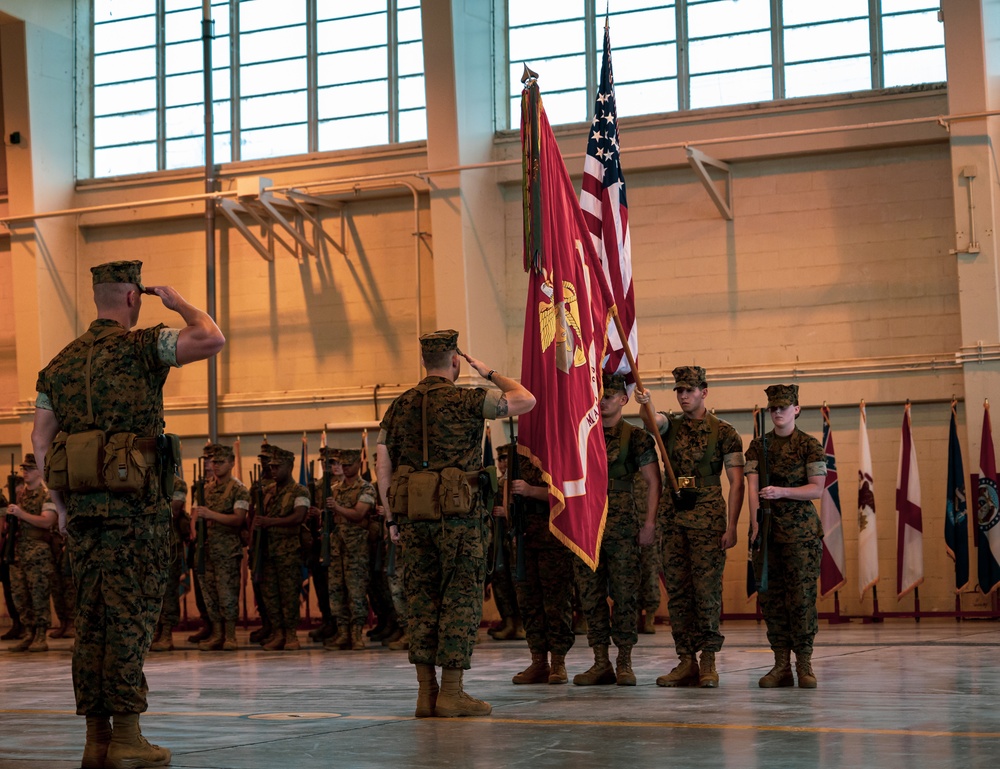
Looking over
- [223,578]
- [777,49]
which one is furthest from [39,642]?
[777,49]

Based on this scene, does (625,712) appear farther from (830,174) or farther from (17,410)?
(17,410)

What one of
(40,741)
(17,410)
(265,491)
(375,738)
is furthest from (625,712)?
(17,410)

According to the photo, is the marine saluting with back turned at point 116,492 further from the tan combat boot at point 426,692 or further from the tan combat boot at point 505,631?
the tan combat boot at point 505,631

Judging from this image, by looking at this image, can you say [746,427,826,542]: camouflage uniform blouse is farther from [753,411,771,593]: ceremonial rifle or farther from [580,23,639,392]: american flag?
[580,23,639,392]: american flag

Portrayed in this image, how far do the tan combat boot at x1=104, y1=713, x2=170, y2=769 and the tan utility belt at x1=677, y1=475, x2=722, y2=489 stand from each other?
3.29m

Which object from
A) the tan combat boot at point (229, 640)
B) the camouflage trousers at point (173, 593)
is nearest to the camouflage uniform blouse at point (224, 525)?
the camouflage trousers at point (173, 593)

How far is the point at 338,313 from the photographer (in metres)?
14.4

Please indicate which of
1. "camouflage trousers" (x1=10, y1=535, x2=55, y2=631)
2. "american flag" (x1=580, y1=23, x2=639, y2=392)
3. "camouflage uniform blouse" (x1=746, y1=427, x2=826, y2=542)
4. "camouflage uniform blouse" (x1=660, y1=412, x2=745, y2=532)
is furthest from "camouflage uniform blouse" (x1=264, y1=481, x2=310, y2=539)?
"camouflage uniform blouse" (x1=746, y1=427, x2=826, y2=542)

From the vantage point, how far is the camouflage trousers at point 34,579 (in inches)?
444

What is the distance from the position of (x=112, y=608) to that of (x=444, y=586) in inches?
65.5

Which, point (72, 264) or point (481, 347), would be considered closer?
point (481, 347)

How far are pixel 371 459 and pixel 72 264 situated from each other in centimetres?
469

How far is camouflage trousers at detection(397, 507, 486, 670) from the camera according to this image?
5.64m

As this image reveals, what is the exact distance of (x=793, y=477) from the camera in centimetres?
677
